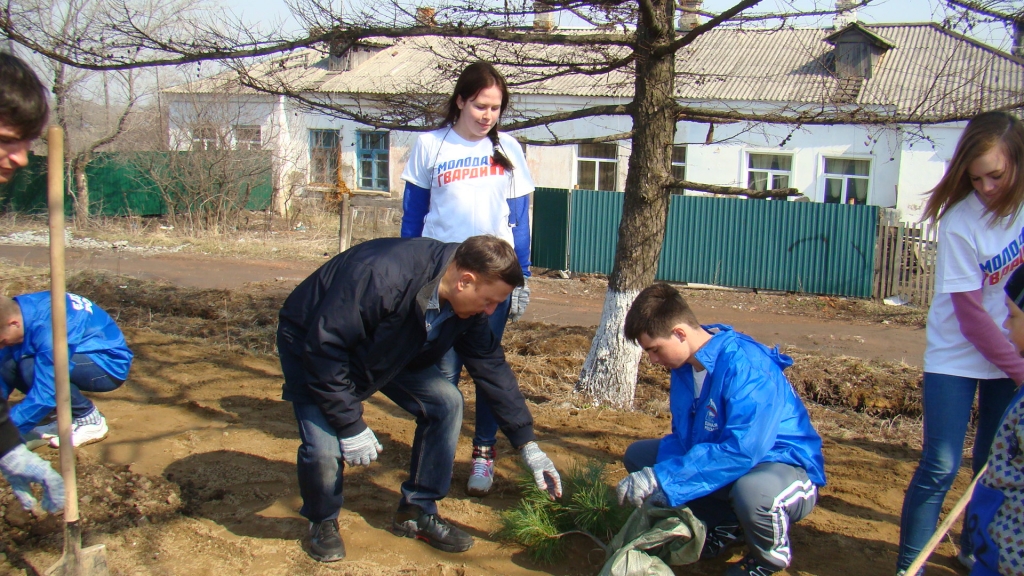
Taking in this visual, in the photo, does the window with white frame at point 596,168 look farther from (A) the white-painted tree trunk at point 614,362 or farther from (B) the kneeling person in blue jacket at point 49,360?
(B) the kneeling person in blue jacket at point 49,360

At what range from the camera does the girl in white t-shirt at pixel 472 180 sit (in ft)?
11.3

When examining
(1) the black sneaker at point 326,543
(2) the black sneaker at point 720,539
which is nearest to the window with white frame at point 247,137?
(1) the black sneaker at point 326,543

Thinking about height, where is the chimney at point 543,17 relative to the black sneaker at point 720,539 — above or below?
above

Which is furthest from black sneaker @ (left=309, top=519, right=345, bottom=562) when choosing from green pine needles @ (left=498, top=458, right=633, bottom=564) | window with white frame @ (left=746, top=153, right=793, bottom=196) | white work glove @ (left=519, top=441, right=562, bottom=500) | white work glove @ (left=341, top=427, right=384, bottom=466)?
window with white frame @ (left=746, top=153, right=793, bottom=196)

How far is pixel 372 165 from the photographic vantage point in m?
23.9

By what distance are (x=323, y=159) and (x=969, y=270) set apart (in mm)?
22008

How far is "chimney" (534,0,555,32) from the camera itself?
4848mm

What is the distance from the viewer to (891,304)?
11.8 metres

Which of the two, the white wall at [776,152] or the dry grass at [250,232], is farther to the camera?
the white wall at [776,152]

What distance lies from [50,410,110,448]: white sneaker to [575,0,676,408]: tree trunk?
108 inches

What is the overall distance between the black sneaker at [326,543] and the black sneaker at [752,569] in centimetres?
142

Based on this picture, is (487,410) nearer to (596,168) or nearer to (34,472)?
(34,472)

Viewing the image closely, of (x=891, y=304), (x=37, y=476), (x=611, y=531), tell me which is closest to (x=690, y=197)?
(x=891, y=304)

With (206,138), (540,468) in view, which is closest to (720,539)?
(540,468)
